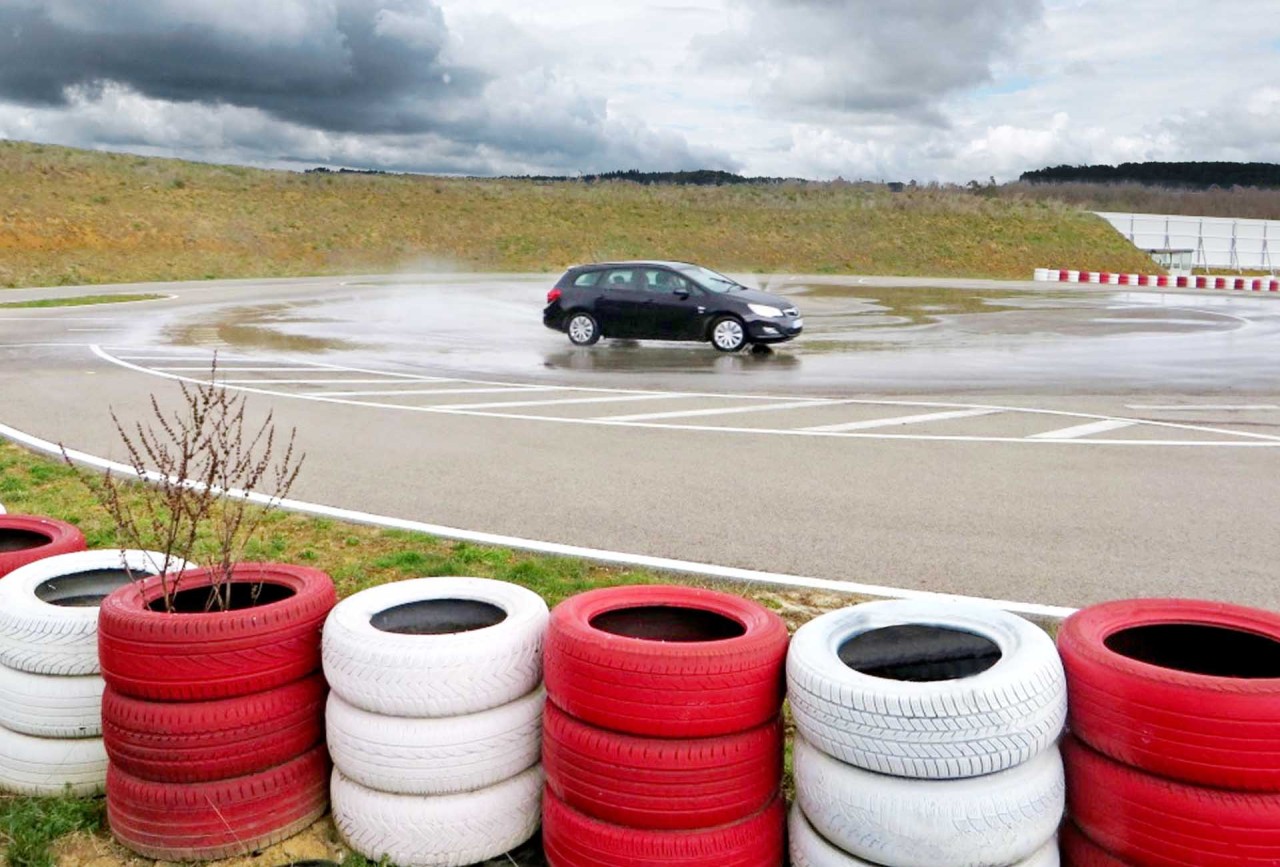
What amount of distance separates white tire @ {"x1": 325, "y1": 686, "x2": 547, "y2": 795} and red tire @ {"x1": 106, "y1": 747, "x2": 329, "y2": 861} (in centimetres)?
29

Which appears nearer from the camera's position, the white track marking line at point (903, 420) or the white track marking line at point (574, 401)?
the white track marking line at point (903, 420)

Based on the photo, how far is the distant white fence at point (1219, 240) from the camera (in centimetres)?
6681

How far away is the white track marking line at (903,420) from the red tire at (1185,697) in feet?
23.6

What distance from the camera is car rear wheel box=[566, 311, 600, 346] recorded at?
19.8 m

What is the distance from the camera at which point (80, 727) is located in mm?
3891

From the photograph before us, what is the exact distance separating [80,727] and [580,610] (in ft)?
6.12

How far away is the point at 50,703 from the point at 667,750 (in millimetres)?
2269

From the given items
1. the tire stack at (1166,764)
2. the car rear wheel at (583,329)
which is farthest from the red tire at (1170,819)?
the car rear wheel at (583,329)

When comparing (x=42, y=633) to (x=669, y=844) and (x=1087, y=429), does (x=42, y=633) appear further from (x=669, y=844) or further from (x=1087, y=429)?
(x=1087, y=429)

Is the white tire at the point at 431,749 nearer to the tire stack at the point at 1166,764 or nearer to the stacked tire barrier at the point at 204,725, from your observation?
the stacked tire barrier at the point at 204,725

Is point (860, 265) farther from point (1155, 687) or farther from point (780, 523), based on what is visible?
point (1155, 687)

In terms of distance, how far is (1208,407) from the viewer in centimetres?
1240

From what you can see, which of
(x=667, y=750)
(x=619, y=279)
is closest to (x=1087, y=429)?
(x=667, y=750)

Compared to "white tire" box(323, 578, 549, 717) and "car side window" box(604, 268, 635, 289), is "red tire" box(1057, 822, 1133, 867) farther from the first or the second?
"car side window" box(604, 268, 635, 289)
